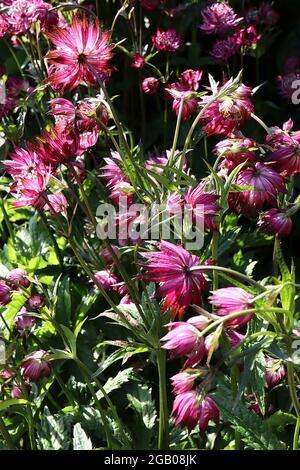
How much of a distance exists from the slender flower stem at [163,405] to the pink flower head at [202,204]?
1.07 feet

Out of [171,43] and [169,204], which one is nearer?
[169,204]

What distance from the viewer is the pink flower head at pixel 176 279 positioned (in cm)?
131

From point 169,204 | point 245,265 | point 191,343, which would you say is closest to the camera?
point 191,343

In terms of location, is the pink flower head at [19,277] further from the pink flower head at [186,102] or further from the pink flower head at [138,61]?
the pink flower head at [138,61]

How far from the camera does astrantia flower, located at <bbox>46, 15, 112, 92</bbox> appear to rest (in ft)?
4.85

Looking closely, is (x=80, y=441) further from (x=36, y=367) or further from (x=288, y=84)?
(x=288, y=84)

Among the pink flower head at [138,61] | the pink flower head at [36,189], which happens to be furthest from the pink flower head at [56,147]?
the pink flower head at [138,61]

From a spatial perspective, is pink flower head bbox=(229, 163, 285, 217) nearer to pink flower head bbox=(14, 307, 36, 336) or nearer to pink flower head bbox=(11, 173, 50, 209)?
pink flower head bbox=(11, 173, 50, 209)

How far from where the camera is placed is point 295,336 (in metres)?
1.34

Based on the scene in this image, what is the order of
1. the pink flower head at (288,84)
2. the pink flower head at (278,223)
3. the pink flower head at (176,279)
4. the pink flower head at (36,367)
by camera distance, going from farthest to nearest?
the pink flower head at (288,84), the pink flower head at (36,367), the pink flower head at (278,223), the pink flower head at (176,279)

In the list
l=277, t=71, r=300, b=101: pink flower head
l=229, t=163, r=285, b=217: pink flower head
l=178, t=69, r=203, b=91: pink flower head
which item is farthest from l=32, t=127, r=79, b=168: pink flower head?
l=277, t=71, r=300, b=101: pink flower head
